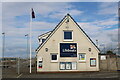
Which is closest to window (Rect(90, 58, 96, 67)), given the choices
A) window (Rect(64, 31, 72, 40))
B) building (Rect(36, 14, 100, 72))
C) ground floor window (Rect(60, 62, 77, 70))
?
building (Rect(36, 14, 100, 72))

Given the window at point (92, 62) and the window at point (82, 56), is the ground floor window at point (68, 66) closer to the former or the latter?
the window at point (82, 56)

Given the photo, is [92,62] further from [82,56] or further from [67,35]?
[67,35]

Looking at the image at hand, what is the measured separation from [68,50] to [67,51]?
187 millimetres

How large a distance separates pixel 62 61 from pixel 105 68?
7.75 meters

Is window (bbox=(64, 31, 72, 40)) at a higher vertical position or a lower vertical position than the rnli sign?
higher

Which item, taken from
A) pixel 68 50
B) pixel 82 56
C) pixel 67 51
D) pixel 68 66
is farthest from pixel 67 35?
pixel 68 66

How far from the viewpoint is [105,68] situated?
103 feet

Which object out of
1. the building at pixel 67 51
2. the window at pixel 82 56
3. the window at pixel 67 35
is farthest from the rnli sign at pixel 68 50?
the window at pixel 67 35

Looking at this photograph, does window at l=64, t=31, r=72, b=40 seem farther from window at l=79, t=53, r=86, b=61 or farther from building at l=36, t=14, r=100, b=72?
window at l=79, t=53, r=86, b=61

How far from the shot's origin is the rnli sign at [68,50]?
2748cm

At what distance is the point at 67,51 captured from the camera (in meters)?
27.6

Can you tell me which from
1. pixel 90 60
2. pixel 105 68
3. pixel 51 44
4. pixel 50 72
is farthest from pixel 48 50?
pixel 105 68

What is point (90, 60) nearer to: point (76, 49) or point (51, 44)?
point (76, 49)

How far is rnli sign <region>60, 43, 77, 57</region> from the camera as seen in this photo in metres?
27.5
